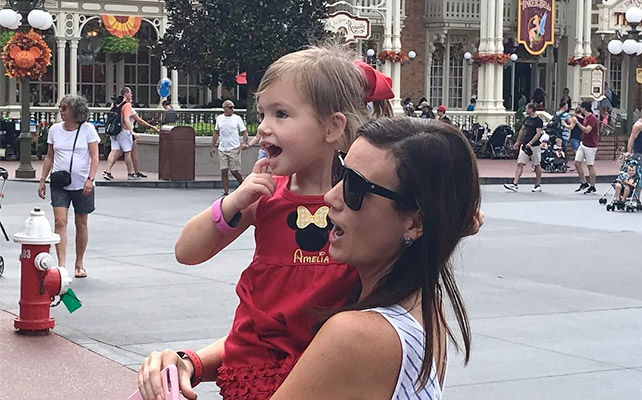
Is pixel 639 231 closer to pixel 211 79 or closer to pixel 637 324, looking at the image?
pixel 637 324

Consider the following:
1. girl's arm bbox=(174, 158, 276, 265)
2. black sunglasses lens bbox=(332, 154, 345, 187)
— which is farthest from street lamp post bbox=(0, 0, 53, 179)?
black sunglasses lens bbox=(332, 154, 345, 187)

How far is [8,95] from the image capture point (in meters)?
35.7

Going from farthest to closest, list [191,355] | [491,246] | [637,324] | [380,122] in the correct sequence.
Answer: [491,246] < [637,324] < [191,355] < [380,122]

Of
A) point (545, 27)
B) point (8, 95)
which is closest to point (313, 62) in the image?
point (8, 95)

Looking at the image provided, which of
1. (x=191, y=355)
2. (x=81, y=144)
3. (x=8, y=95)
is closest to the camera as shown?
(x=191, y=355)

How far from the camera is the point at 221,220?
3.04m

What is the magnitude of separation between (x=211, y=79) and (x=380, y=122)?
25627 millimetres

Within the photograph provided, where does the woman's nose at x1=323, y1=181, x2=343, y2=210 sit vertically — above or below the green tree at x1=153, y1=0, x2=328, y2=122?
below

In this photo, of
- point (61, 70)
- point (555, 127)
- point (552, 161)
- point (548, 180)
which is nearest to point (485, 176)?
point (548, 180)

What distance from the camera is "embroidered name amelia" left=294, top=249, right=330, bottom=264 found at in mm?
3035

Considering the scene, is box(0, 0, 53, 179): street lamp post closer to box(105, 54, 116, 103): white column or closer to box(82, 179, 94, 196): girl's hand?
box(82, 179, 94, 196): girl's hand

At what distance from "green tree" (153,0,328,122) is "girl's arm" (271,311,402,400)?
23392 mm

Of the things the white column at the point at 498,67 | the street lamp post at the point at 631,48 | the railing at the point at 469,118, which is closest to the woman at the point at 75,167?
the street lamp post at the point at 631,48

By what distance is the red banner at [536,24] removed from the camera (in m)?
39.3
